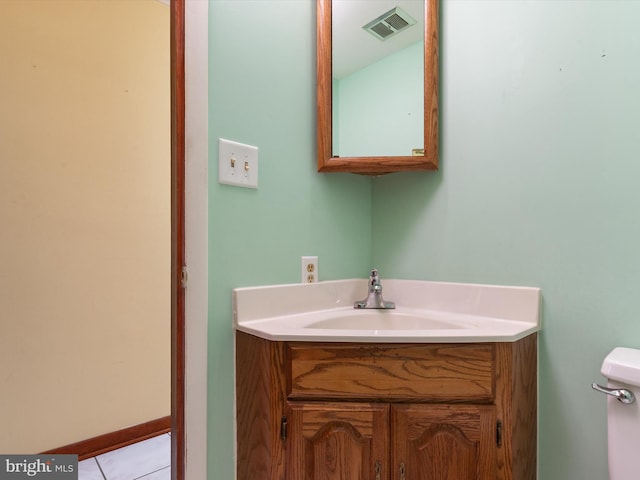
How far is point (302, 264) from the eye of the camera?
113 centimetres

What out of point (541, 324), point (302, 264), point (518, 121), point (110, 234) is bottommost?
point (541, 324)

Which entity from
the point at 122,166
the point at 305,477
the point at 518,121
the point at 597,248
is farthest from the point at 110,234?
the point at 597,248

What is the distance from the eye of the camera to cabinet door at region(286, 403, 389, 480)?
0.81 metres

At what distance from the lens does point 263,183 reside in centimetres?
104

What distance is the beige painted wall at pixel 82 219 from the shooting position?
1.44m

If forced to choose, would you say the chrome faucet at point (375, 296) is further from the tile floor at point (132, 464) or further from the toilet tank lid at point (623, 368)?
the tile floor at point (132, 464)

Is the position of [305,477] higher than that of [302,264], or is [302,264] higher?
[302,264]

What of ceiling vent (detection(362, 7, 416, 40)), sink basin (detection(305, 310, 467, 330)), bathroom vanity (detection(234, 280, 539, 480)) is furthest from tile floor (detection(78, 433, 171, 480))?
ceiling vent (detection(362, 7, 416, 40))

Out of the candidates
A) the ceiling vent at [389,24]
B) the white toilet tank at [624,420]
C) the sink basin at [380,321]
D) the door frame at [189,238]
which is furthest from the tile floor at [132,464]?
the ceiling vent at [389,24]

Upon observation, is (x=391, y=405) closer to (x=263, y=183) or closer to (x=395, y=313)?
(x=395, y=313)

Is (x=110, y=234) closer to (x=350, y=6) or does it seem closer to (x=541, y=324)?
(x=350, y=6)

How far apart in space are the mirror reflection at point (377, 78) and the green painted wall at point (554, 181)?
0.11 meters

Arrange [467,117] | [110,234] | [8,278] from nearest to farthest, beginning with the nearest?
[467,117] → [8,278] → [110,234]

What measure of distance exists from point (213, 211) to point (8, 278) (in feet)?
3.67
